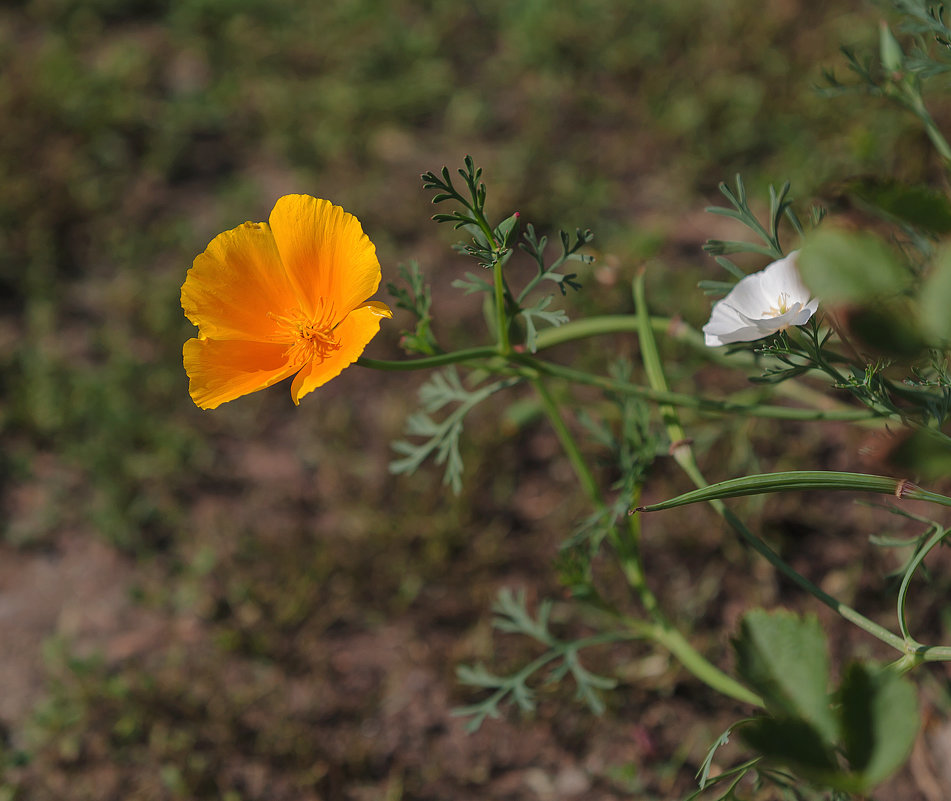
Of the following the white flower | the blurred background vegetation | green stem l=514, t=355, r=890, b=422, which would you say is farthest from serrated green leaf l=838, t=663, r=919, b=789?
the blurred background vegetation

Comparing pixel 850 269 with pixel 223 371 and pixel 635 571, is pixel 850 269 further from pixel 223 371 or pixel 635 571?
pixel 635 571

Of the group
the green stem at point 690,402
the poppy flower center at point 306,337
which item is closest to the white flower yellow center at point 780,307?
the green stem at point 690,402

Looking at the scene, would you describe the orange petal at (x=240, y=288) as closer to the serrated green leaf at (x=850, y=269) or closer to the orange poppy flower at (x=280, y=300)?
the orange poppy flower at (x=280, y=300)

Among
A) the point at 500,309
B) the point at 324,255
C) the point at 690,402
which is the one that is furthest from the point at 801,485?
the point at 324,255

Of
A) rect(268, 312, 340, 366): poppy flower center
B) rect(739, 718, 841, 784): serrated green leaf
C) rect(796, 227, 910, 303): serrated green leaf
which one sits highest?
rect(796, 227, 910, 303): serrated green leaf

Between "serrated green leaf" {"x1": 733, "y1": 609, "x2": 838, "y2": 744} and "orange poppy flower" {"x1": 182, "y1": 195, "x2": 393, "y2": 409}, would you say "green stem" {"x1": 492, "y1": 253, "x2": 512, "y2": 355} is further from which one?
"serrated green leaf" {"x1": 733, "y1": 609, "x2": 838, "y2": 744}

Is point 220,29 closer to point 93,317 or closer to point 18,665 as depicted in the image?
point 93,317
